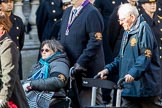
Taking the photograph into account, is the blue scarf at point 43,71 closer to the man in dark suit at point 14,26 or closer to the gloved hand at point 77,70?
the gloved hand at point 77,70

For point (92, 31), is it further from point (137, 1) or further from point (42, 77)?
point (137, 1)

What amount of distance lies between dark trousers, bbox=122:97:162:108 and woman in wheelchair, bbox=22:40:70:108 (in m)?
0.74

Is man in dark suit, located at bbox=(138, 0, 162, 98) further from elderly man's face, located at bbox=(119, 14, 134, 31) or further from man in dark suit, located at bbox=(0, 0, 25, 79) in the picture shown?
man in dark suit, located at bbox=(0, 0, 25, 79)

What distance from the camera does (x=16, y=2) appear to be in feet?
39.6

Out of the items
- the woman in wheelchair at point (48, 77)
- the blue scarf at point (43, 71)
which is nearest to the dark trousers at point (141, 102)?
the woman in wheelchair at point (48, 77)

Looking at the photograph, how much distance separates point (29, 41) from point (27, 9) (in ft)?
2.34

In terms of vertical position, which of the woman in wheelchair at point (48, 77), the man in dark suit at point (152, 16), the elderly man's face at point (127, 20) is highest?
the elderly man's face at point (127, 20)

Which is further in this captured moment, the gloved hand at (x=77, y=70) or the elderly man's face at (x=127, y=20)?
the gloved hand at (x=77, y=70)

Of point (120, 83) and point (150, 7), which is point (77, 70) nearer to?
point (120, 83)

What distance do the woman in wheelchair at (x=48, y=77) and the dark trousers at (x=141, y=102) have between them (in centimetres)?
74

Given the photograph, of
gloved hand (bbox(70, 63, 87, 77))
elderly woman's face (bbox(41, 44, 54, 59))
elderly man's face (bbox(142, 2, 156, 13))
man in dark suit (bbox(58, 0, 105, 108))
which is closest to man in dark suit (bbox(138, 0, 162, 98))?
elderly man's face (bbox(142, 2, 156, 13))

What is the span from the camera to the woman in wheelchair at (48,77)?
8500 mm

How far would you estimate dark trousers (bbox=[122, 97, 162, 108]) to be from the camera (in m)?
8.37

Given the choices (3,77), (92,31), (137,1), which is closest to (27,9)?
(137,1)
